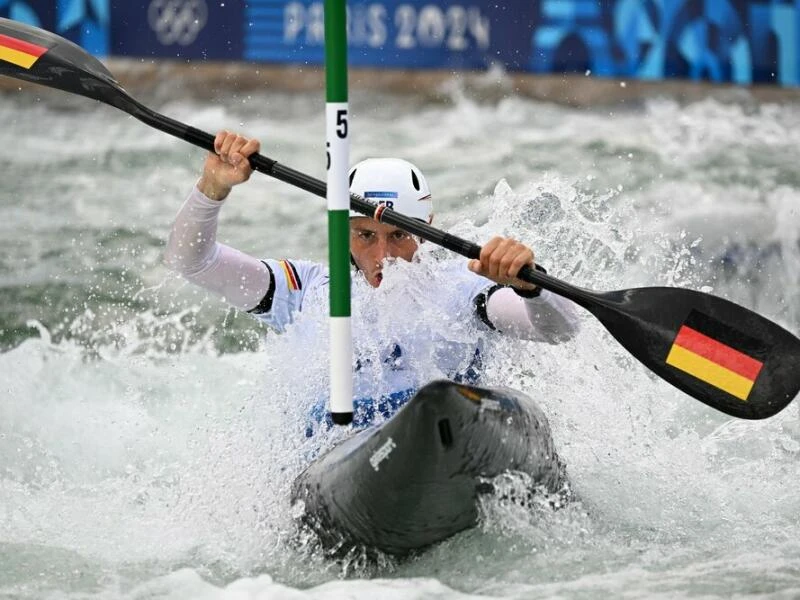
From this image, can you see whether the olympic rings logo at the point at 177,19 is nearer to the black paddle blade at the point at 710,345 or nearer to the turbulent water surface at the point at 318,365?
the turbulent water surface at the point at 318,365

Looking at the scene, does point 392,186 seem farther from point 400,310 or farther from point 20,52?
point 20,52

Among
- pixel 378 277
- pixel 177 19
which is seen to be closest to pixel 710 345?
pixel 378 277

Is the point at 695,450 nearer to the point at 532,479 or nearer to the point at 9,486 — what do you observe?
the point at 532,479

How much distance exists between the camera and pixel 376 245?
411 centimetres

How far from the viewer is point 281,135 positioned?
10812 millimetres

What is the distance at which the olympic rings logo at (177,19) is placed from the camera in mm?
9484

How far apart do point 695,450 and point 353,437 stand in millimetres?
1906

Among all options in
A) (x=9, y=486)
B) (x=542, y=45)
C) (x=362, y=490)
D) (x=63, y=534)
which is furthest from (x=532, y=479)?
(x=542, y=45)

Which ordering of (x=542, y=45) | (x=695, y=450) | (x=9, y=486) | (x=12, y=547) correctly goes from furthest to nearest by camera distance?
(x=542, y=45) < (x=695, y=450) < (x=9, y=486) < (x=12, y=547)

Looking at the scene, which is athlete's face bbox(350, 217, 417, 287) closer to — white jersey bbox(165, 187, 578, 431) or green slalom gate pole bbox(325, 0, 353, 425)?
white jersey bbox(165, 187, 578, 431)

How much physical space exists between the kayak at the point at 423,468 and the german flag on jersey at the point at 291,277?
2.29 feet

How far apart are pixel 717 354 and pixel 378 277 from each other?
3.54ft

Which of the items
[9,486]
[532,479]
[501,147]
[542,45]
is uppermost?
[542,45]

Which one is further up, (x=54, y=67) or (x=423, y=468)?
(x=54, y=67)
